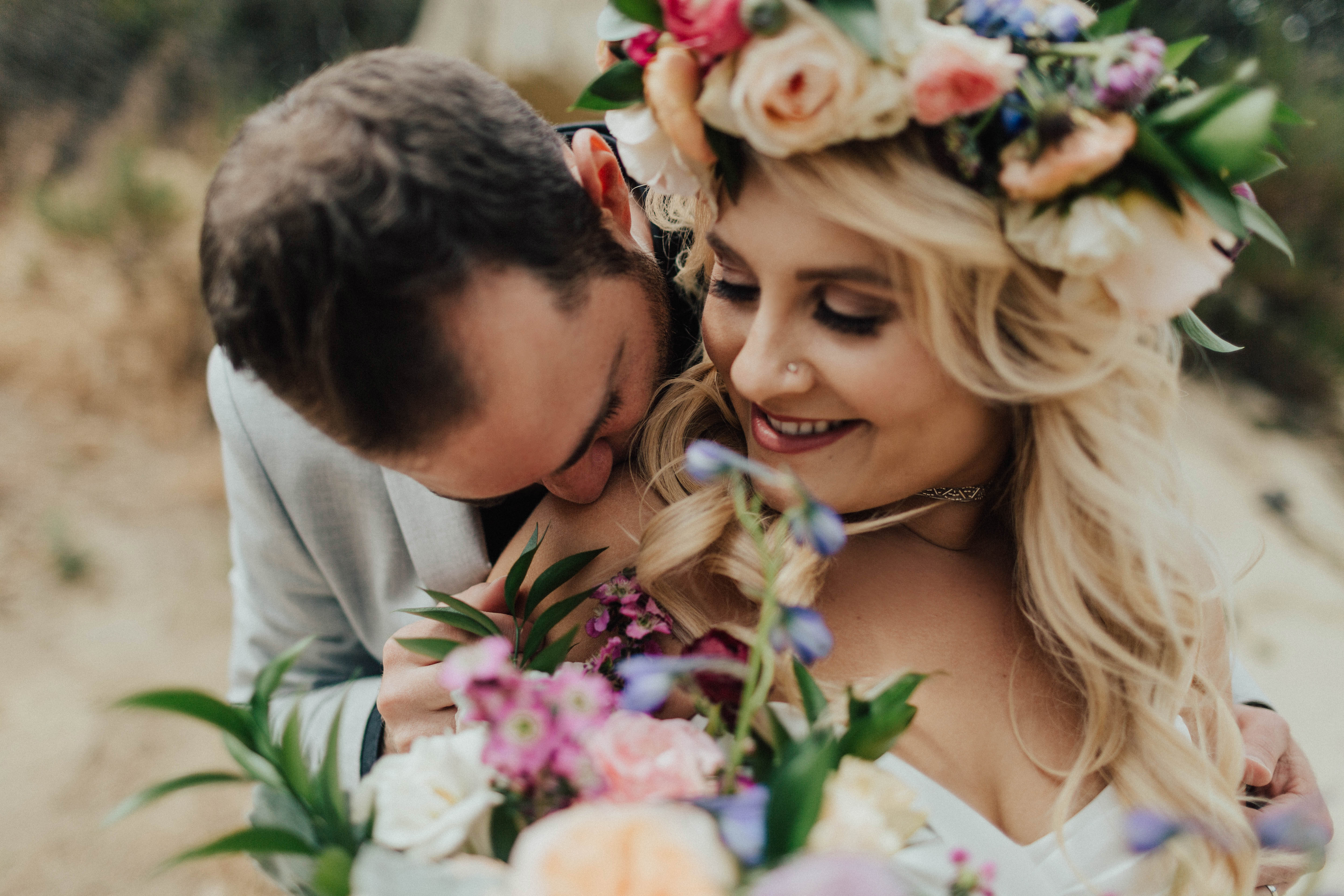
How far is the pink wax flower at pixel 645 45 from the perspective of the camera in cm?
127

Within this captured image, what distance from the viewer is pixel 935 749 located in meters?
1.49

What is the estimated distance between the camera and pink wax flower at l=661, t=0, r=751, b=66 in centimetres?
110

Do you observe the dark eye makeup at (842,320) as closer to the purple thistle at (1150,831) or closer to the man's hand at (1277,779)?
the purple thistle at (1150,831)

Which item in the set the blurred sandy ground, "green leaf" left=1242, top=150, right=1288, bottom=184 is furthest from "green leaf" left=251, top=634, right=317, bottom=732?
the blurred sandy ground

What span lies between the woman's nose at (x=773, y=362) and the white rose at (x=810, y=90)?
0.91ft

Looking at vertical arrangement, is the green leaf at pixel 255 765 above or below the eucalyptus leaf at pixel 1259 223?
below

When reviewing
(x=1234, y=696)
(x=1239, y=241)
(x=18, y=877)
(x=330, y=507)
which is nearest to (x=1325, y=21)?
(x=1234, y=696)

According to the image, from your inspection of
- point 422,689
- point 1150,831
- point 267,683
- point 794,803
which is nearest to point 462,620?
point 422,689

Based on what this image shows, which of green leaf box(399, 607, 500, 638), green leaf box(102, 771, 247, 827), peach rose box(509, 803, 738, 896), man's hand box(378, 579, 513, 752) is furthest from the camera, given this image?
man's hand box(378, 579, 513, 752)

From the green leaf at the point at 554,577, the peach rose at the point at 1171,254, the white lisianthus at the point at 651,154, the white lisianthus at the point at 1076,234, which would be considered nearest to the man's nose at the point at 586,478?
the green leaf at the point at 554,577

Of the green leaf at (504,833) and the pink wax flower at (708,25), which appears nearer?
the green leaf at (504,833)

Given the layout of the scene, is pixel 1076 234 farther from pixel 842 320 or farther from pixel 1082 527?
pixel 1082 527

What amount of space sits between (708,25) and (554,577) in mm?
911

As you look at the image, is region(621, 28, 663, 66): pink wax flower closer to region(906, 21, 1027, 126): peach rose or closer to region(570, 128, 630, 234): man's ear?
region(570, 128, 630, 234): man's ear
